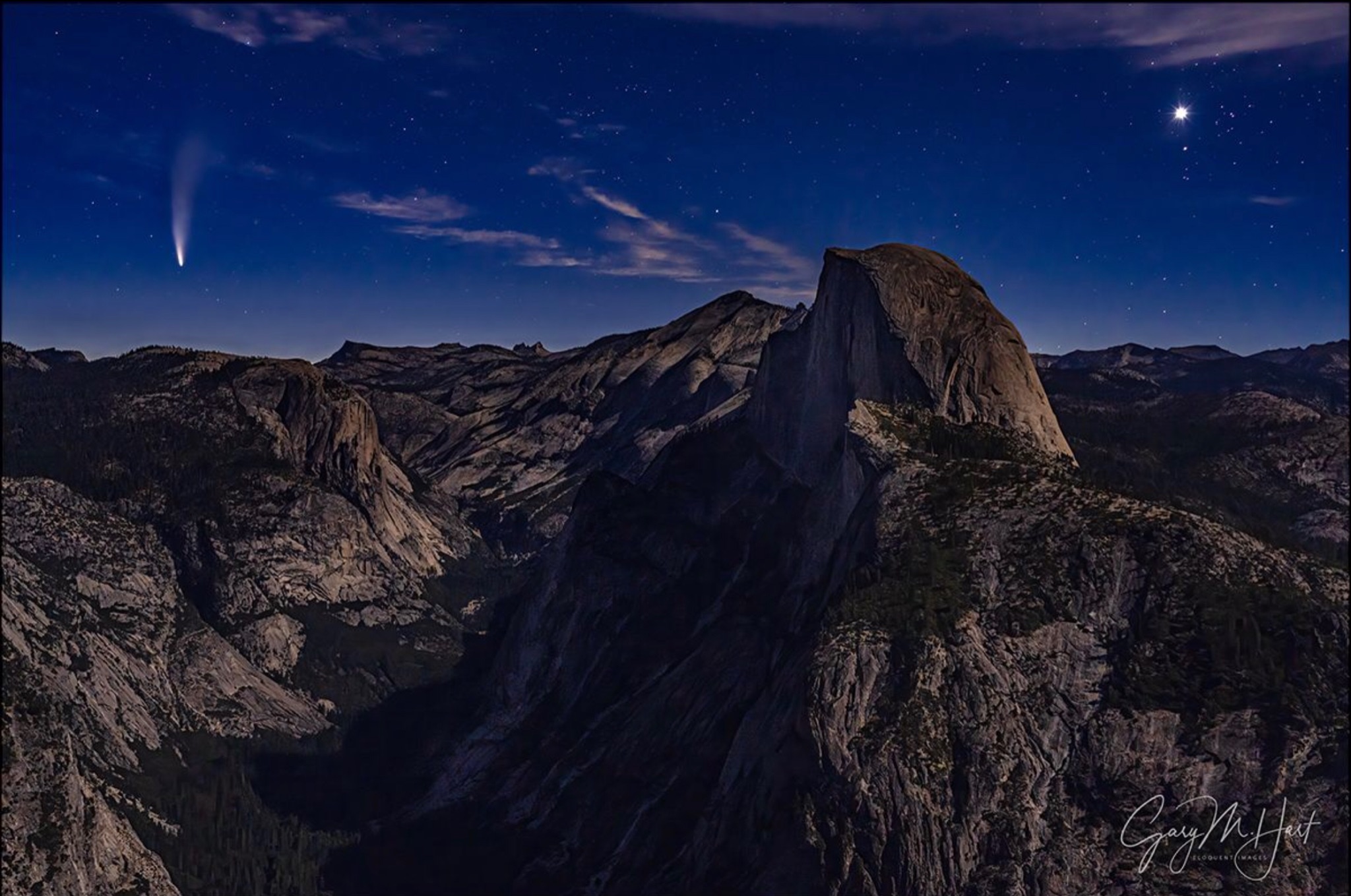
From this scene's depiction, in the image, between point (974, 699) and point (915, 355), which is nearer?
point (974, 699)

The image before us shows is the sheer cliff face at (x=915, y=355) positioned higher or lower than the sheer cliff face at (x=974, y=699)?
higher

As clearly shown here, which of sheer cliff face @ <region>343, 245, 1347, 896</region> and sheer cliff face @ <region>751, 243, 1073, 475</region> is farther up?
sheer cliff face @ <region>751, 243, 1073, 475</region>

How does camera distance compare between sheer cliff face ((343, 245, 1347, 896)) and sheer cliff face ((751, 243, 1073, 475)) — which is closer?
sheer cliff face ((343, 245, 1347, 896))

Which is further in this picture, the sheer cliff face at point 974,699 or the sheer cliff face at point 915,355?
the sheer cliff face at point 915,355

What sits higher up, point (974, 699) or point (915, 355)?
point (915, 355)

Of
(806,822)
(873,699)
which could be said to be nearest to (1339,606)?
(873,699)

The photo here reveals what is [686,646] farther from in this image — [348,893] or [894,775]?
[894,775]

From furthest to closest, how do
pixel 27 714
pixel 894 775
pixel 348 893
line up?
pixel 348 893 → pixel 27 714 → pixel 894 775

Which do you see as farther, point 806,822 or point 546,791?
point 546,791
